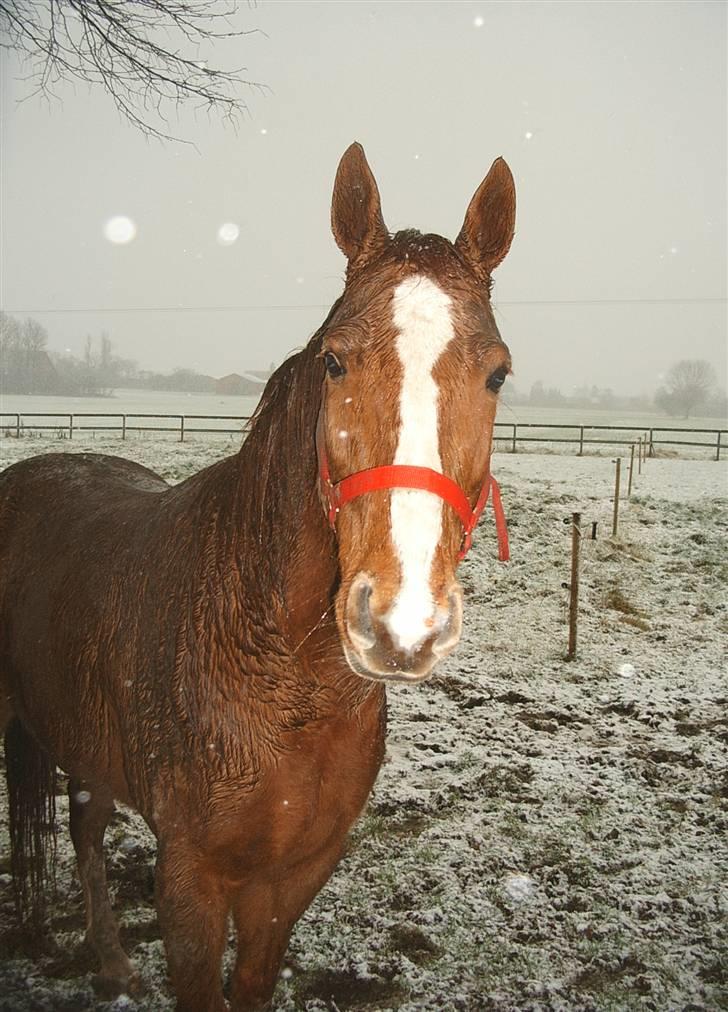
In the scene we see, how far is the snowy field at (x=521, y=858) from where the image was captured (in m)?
2.89

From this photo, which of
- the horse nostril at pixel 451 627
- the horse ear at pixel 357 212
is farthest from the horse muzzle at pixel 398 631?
the horse ear at pixel 357 212

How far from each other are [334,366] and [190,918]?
1.73 metres

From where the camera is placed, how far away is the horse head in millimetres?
A: 1272

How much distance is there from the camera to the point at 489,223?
1792 mm

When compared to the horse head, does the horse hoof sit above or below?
below

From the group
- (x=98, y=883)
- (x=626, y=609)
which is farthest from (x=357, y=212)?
(x=626, y=609)

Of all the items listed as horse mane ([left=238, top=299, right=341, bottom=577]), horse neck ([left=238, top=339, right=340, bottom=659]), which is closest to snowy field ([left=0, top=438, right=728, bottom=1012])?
horse neck ([left=238, top=339, right=340, bottom=659])

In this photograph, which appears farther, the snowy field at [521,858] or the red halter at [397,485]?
the snowy field at [521,858]

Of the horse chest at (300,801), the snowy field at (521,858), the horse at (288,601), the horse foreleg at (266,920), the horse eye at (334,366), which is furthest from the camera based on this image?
the snowy field at (521,858)

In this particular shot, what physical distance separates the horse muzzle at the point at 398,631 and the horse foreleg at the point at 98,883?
2.23 meters

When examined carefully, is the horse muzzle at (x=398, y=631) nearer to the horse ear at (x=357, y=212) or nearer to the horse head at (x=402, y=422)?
the horse head at (x=402, y=422)

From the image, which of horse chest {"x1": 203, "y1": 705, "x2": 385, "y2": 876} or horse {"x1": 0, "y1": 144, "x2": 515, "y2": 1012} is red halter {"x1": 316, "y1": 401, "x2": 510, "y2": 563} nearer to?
horse {"x1": 0, "y1": 144, "x2": 515, "y2": 1012}

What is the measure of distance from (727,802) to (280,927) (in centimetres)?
364

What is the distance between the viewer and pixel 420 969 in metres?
2.95
